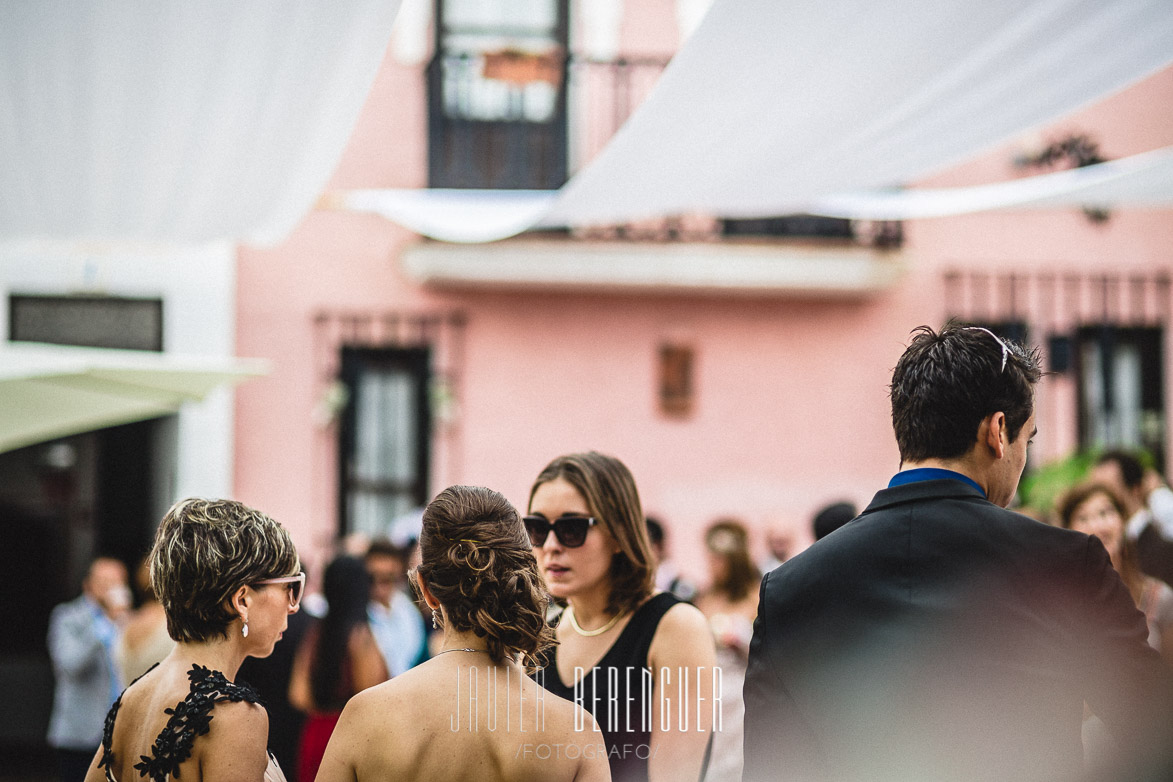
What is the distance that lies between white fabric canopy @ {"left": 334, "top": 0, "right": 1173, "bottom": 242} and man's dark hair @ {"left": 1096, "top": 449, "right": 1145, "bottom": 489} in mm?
1416

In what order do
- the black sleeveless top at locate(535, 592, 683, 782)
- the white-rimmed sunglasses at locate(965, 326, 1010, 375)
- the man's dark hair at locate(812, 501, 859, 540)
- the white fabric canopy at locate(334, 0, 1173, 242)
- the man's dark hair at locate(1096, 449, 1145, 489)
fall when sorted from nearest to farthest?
the white-rimmed sunglasses at locate(965, 326, 1010, 375), the black sleeveless top at locate(535, 592, 683, 782), the white fabric canopy at locate(334, 0, 1173, 242), the man's dark hair at locate(812, 501, 859, 540), the man's dark hair at locate(1096, 449, 1145, 489)

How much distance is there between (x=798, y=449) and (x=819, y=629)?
23.2 ft

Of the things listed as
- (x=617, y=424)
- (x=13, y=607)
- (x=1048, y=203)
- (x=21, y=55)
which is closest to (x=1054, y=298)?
(x=617, y=424)

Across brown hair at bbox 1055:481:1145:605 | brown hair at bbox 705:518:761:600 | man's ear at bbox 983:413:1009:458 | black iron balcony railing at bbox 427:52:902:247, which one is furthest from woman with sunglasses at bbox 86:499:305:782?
black iron balcony railing at bbox 427:52:902:247

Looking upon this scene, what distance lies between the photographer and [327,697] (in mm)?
4453

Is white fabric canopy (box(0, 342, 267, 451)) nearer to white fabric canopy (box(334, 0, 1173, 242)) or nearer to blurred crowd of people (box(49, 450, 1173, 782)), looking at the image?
blurred crowd of people (box(49, 450, 1173, 782))

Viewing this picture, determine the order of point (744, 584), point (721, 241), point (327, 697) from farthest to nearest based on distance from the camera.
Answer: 1. point (721, 241)
2. point (744, 584)
3. point (327, 697)

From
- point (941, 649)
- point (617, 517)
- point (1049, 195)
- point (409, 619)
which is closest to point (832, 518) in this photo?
point (617, 517)

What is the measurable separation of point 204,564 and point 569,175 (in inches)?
274

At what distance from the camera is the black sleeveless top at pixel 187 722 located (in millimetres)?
2039

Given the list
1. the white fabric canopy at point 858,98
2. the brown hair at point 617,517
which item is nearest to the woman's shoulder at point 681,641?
the brown hair at point 617,517

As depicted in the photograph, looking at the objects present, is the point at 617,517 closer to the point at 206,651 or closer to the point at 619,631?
the point at 619,631

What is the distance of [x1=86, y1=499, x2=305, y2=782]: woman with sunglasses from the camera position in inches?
80.7

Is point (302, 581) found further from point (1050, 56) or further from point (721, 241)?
point (721, 241)
